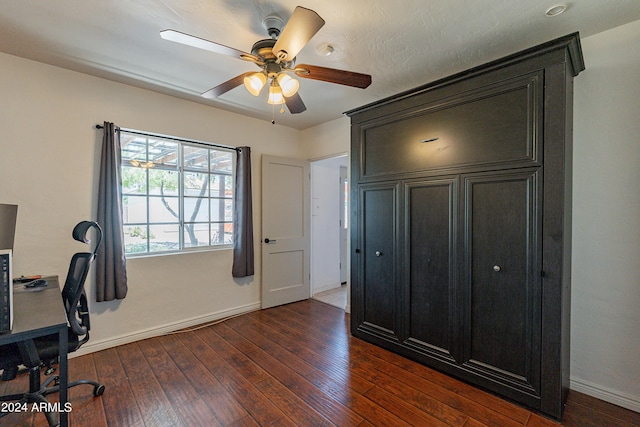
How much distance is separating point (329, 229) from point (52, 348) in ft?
12.3

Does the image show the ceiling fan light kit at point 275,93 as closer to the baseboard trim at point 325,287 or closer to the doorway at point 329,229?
the doorway at point 329,229

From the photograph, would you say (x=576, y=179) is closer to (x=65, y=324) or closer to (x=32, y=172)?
(x=65, y=324)

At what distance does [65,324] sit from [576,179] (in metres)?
3.40

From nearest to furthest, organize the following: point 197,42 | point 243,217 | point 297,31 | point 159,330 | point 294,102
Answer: point 297,31
point 197,42
point 294,102
point 159,330
point 243,217

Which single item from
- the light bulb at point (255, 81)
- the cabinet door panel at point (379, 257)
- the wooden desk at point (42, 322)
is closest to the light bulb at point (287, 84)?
the light bulb at point (255, 81)

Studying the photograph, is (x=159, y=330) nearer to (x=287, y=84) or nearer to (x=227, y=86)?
(x=227, y=86)

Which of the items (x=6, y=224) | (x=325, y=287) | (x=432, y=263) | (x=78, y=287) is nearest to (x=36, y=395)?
(x=78, y=287)

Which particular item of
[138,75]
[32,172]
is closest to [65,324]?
[32,172]

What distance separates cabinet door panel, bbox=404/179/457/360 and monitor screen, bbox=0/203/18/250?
300 cm

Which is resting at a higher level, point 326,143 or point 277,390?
point 326,143

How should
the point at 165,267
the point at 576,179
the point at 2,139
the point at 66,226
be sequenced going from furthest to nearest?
the point at 165,267, the point at 66,226, the point at 2,139, the point at 576,179

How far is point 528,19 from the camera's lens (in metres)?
1.88

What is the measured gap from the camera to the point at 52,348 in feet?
5.83

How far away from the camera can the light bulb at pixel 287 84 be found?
1887mm
